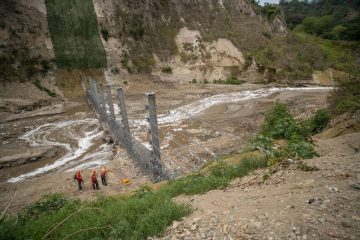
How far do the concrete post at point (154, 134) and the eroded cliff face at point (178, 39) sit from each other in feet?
81.6

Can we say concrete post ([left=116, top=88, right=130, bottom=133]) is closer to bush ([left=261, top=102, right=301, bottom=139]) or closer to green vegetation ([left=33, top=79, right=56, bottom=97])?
bush ([left=261, top=102, right=301, bottom=139])

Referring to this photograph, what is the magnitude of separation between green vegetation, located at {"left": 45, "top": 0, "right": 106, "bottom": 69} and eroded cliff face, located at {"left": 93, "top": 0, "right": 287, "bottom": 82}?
101 centimetres

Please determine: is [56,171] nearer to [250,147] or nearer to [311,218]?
[250,147]

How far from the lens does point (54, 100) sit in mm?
26109

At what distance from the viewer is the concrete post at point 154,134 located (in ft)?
25.7

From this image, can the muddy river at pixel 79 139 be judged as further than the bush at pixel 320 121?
Yes

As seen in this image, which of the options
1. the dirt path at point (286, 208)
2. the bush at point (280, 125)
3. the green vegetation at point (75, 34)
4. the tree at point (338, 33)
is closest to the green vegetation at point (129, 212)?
the dirt path at point (286, 208)

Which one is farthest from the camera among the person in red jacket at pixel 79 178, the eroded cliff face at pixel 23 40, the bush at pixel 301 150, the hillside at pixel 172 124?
the eroded cliff face at pixel 23 40

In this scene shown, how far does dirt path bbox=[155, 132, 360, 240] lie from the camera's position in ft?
11.3

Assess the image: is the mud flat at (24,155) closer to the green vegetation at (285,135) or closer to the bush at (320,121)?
the green vegetation at (285,135)

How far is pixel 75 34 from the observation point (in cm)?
3069

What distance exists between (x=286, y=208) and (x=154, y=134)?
4.82 meters

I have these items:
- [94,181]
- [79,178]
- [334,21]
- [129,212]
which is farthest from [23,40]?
[334,21]

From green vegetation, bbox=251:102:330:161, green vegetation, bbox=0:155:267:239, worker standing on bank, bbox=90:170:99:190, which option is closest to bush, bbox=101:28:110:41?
worker standing on bank, bbox=90:170:99:190
